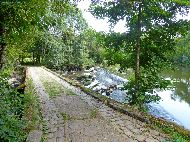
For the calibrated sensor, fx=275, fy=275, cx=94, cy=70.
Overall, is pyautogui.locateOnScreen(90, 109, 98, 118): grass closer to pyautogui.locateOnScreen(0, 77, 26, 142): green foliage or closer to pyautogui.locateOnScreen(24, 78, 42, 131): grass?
pyautogui.locateOnScreen(24, 78, 42, 131): grass

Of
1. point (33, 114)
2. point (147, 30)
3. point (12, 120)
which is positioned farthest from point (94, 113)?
point (147, 30)

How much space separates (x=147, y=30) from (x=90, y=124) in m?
A: 5.33

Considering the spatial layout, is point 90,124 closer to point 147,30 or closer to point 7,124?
point 7,124

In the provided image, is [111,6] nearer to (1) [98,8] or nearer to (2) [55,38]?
→ (1) [98,8]

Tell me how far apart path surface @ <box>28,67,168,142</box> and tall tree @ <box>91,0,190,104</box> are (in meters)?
2.06

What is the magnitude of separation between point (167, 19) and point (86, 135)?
638cm

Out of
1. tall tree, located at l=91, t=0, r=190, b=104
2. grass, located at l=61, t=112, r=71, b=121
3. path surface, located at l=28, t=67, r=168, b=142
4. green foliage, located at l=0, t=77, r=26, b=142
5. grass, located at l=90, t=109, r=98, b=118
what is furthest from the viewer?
tall tree, located at l=91, t=0, r=190, b=104

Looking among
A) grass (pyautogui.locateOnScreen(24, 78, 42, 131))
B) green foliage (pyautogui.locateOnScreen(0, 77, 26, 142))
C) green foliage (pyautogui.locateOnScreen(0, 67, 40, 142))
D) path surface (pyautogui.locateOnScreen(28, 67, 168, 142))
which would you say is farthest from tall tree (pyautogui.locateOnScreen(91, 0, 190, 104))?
green foliage (pyautogui.locateOnScreen(0, 77, 26, 142))

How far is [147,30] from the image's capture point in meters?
11.0

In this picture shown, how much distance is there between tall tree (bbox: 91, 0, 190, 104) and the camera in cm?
1045

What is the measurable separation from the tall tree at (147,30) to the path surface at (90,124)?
2059mm

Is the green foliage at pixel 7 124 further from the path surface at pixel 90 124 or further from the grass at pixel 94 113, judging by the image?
the grass at pixel 94 113

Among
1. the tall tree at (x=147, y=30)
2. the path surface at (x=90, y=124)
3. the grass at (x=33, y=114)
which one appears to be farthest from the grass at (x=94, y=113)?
the tall tree at (x=147, y=30)

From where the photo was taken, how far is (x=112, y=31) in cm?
→ 1120
